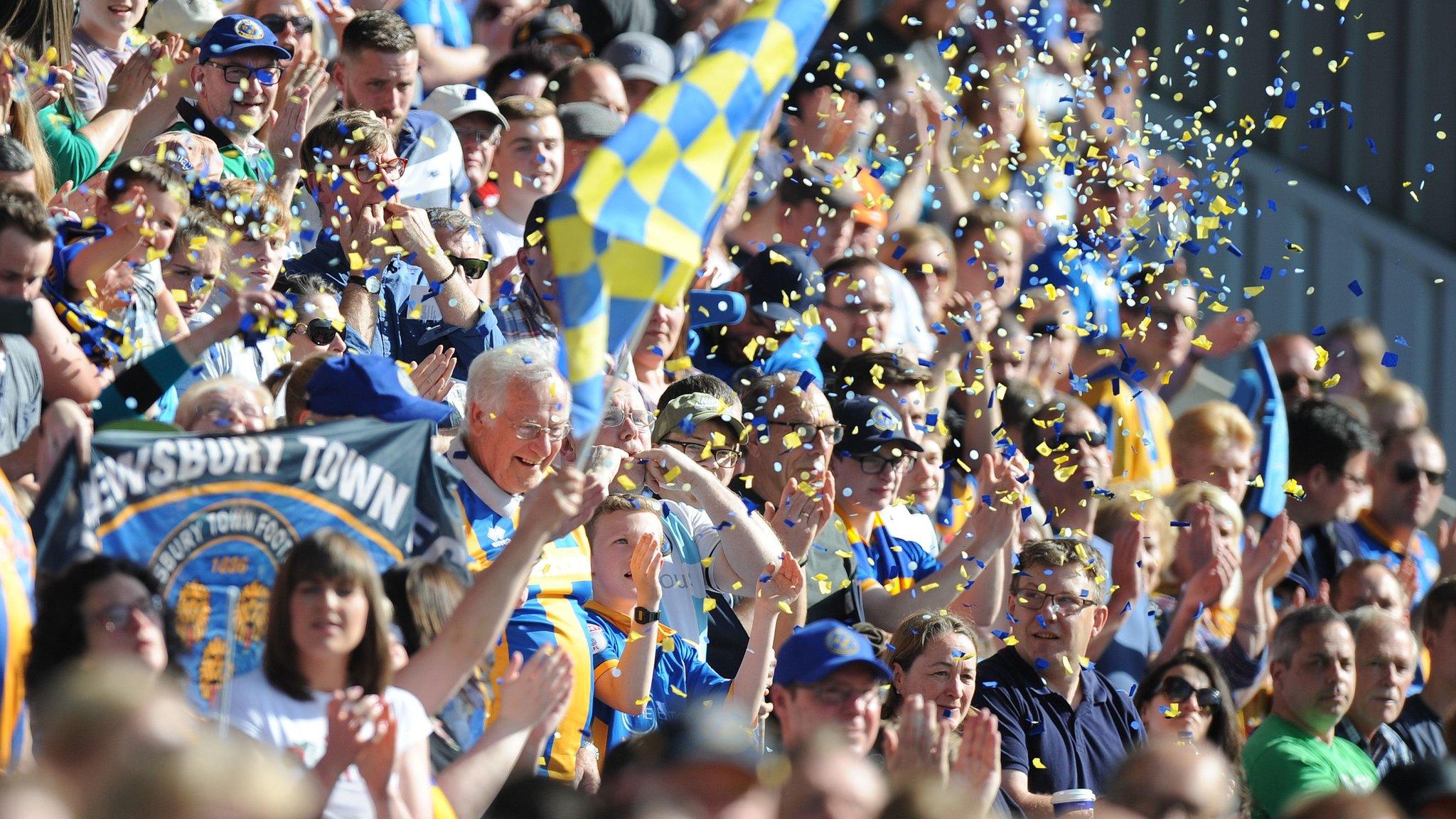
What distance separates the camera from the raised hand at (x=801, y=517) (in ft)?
20.4

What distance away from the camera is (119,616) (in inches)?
157

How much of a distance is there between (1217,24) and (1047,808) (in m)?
7.60

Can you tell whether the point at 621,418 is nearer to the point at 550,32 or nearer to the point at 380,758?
the point at 380,758

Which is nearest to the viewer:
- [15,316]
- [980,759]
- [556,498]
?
[556,498]

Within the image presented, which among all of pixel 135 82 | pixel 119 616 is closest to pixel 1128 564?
pixel 135 82

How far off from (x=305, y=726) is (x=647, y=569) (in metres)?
1.54

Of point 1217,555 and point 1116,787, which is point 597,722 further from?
point 1217,555

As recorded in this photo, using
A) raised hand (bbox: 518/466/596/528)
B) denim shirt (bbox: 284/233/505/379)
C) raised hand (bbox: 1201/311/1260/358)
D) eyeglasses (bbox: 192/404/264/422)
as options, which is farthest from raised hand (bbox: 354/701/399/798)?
raised hand (bbox: 1201/311/1260/358)

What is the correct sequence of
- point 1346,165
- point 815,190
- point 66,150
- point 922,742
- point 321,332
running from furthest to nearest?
point 1346,165
point 815,190
point 66,150
point 321,332
point 922,742

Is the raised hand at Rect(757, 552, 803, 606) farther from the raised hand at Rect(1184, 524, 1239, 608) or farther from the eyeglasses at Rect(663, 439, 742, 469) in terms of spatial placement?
the raised hand at Rect(1184, 524, 1239, 608)

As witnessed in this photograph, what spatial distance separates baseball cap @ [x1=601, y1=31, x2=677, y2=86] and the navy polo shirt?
3654 mm

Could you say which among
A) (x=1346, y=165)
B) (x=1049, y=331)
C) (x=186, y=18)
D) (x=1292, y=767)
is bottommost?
(x=1346, y=165)

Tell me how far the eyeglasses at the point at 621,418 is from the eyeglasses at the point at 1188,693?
171cm

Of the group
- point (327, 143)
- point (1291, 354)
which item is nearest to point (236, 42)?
point (327, 143)
